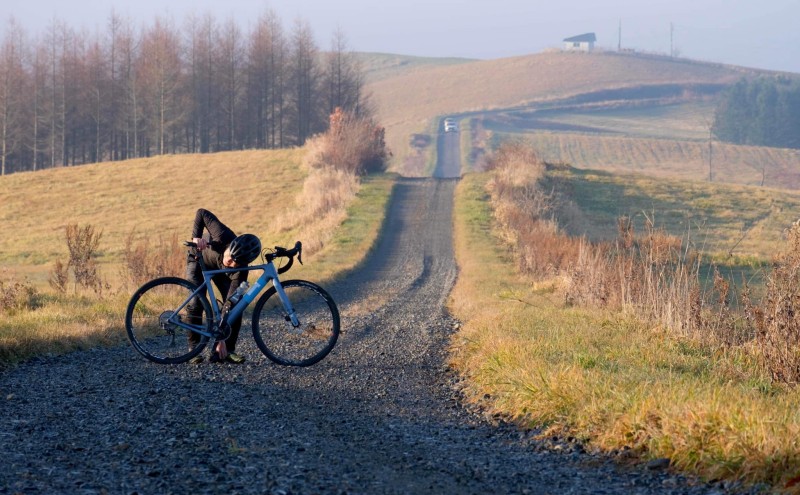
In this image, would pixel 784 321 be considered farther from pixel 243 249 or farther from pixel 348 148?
pixel 348 148

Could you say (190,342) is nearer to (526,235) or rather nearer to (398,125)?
(526,235)

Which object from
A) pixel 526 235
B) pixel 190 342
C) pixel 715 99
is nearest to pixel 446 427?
pixel 190 342

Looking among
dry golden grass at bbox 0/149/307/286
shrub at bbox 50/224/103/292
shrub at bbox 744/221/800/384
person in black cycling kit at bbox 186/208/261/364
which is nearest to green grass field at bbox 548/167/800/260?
dry golden grass at bbox 0/149/307/286

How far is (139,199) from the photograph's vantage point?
164ft

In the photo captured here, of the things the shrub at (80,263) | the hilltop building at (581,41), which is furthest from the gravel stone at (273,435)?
the hilltop building at (581,41)

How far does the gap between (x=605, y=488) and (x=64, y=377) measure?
5332 millimetres

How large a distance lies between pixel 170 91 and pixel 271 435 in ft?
225

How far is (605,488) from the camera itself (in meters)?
5.31

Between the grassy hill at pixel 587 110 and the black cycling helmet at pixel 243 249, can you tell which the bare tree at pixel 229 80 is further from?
the black cycling helmet at pixel 243 249

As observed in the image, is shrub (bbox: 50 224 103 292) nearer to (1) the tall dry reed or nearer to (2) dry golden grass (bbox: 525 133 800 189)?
Answer: (1) the tall dry reed

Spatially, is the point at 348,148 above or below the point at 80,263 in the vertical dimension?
above

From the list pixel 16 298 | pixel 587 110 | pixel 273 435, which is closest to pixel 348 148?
pixel 16 298

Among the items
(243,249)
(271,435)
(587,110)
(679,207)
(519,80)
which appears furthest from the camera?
(519,80)

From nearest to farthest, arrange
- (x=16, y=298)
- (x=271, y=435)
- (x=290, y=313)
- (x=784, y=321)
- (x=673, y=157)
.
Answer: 1. (x=271, y=435)
2. (x=784, y=321)
3. (x=290, y=313)
4. (x=16, y=298)
5. (x=673, y=157)
